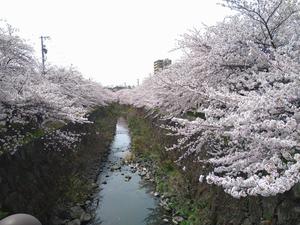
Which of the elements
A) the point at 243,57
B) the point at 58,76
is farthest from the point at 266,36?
the point at 58,76

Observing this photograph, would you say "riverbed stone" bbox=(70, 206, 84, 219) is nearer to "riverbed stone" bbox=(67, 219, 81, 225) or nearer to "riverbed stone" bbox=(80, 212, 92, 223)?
"riverbed stone" bbox=(80, 212, 92, 223)

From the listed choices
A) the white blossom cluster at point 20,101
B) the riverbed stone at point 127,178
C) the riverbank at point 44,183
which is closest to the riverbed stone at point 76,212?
the riverbank at point 44,183

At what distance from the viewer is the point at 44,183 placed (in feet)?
31.0

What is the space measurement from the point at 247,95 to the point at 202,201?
14.4 ft

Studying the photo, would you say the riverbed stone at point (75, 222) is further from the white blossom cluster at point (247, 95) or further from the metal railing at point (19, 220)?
the white blossom cluster at point (247, 95)

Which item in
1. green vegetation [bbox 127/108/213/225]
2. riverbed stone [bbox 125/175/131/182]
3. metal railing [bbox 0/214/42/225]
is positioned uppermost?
metal railing [bbox 0/214/42/225]

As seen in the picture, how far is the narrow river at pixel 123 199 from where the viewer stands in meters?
9.71

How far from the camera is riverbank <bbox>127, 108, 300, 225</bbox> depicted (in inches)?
202

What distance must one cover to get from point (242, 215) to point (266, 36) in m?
3.79

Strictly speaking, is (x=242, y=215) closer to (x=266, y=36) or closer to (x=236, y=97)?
(x=236, y=97)

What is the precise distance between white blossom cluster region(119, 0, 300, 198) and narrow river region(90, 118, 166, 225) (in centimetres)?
224

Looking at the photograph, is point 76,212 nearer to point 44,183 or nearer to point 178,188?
point 44,183

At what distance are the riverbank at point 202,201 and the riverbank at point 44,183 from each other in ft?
8.75

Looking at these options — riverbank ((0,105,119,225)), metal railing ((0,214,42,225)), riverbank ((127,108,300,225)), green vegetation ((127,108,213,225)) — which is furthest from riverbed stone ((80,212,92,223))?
metal railing ((0,214,42,225))
